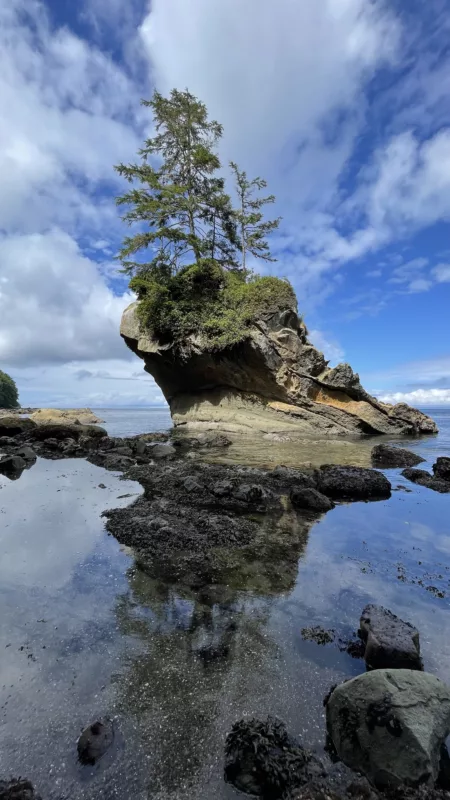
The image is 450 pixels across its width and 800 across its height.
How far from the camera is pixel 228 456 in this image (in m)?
17.7

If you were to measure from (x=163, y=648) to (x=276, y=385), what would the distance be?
24.8 meters

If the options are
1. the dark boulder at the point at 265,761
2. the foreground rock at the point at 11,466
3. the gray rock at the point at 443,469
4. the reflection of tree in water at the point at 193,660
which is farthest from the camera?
the foreground rock at the point at 11,466

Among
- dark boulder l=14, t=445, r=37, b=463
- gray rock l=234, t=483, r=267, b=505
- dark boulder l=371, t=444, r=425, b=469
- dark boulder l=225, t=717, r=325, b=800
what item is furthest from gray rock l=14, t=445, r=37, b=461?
dark boulder l=225, t=717, r=325, b=800

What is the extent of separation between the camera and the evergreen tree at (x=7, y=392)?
104 m

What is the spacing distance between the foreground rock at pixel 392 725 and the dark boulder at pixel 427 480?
918 cm

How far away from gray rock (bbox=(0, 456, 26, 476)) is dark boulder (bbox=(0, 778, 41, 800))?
12190 millimetres

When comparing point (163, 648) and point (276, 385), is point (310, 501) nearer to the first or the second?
point (163, 648)

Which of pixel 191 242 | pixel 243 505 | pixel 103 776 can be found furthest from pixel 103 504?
pixel 191 242

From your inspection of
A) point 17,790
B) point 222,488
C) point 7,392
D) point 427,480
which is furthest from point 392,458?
point 7,392

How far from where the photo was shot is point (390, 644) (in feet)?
12.3

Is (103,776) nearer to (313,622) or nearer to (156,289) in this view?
(313,622)

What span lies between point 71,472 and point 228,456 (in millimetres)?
7004

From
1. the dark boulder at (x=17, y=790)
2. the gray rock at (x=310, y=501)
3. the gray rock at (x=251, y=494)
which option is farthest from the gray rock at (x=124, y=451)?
the dark boulder at (x=17, y=790)

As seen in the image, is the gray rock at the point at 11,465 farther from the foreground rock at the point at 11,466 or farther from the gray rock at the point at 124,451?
the gray rock at the point at 124,451
